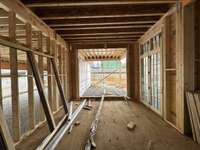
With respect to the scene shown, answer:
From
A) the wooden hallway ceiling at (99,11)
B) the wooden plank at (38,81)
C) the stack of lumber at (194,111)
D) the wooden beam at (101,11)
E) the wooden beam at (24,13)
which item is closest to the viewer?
the wooden beam at (24,13)

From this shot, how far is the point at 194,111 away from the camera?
3.30 metres

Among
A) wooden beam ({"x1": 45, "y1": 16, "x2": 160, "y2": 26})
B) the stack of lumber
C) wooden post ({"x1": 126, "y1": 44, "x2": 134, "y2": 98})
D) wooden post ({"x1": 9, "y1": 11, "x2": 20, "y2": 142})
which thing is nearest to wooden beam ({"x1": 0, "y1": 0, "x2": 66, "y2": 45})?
wooden post ({"x1": 9, "y1": 11, "x2": 20, "y2": 142})

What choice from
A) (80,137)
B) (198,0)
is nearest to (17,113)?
(80,137)

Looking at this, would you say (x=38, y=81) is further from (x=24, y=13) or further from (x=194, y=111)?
(x=194, y=111)

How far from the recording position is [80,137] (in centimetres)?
353

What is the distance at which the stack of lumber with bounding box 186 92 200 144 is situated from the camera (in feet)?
10.5

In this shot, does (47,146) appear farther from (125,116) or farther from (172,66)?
(172,66)

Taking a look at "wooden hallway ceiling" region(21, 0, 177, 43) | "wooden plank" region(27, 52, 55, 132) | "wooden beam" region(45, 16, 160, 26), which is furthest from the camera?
"wooden beam" region(45, 16, 160, 26)

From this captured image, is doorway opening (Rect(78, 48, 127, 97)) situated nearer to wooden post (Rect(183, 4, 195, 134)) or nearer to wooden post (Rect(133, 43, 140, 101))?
wooden post (Rect(133, 43, 140, 101))

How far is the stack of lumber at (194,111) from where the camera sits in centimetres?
321

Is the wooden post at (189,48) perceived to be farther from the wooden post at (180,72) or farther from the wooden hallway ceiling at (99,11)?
the wooden hallway ceiling at (99,11)

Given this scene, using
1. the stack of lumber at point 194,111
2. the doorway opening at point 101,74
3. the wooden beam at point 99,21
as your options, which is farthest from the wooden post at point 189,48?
the doorway opening at point 101,74

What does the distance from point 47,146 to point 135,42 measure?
6.23m

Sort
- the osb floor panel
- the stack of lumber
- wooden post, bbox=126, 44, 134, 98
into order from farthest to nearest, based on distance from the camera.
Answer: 1. wooden post, bbox=126, 44, 134, 98
2. the stack of lumber
3. the osb floor panel
